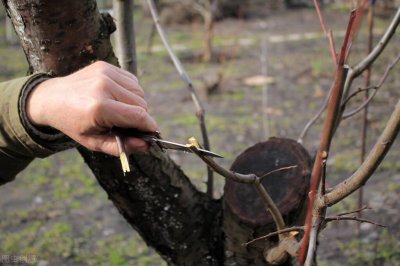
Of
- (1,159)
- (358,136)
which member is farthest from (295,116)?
(1,159)

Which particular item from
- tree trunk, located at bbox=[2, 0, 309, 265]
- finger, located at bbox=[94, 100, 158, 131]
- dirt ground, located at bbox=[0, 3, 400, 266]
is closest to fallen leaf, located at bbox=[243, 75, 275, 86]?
dirt ground, located at bbox=[0, 3, 400, 266]

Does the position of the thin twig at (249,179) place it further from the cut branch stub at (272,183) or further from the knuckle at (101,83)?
the knuckle at (101,83)

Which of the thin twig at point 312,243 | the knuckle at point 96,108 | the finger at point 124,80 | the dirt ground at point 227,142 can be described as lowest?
the dirt ground at point 227,142

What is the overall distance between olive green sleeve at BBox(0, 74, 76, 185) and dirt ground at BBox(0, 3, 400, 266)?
35.5 inches

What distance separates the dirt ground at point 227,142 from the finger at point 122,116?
954 millimetres

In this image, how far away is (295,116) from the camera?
4109 mm

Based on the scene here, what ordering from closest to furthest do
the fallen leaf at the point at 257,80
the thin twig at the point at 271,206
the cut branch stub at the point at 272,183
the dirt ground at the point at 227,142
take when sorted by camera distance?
the thin twig at the point at 271,206, the cut branch stub at the point at 272,183, the dirt ground at the point at 227,142, the fallen leaf at the point at 257,80

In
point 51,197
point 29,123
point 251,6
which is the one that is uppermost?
point 29,123

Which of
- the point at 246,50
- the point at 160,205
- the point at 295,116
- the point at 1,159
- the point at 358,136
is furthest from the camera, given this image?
the point at 246,50

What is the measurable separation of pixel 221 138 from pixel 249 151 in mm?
2339

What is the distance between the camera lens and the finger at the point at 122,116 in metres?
0.89

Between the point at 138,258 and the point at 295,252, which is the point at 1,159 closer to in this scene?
the point at 295,252

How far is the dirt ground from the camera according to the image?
257 centimetres

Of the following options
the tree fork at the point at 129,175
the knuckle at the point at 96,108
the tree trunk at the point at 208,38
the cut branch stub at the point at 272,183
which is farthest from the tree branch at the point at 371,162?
the tree trunk at the point at 208,38
